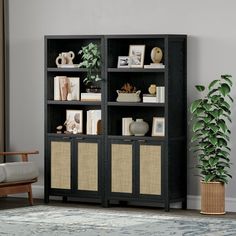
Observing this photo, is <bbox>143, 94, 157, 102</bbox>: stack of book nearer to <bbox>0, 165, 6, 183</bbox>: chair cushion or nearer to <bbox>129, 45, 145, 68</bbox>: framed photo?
<bbox>129, 45, 145, 68</bbox>: framed photo

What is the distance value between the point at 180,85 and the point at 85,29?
1.42 m

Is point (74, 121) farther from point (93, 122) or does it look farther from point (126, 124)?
point (126, 124)

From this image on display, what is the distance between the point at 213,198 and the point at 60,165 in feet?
6.14

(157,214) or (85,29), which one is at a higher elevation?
(85,29)

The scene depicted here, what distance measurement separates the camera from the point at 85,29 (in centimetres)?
1059

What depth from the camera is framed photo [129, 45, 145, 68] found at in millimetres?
9922

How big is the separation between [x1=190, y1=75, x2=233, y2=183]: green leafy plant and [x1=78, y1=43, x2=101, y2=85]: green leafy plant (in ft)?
3.90

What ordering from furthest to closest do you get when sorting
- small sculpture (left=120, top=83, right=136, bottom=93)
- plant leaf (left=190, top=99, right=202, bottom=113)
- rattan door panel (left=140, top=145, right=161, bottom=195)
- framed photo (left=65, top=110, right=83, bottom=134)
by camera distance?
1. framed photo (left=65, top=110, right=83, bottom=134)
2. small sculpture (left=120, top=83, right=136, bottom=93)
3. rattan door panel (left=140, top=145, right=161, bottom=195)
4. plant leaf (left=190, top=99, right=202, bottom=113)

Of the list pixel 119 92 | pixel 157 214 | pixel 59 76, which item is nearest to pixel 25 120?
pixel 59 76

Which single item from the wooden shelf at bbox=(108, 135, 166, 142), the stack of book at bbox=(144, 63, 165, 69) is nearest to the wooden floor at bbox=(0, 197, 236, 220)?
the wooden shelf at bbox=(108, 135, 166, 142)

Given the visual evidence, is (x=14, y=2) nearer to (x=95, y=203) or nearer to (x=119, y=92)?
(x=119, y=92)

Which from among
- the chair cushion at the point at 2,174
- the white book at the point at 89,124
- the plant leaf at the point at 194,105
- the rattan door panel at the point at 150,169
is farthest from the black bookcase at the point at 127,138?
the chair cushion at the point at 2,174

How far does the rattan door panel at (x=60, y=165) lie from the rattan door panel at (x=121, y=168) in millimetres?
574

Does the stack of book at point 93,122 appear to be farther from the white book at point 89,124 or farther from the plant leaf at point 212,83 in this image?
the plant leaf at point 212,83
